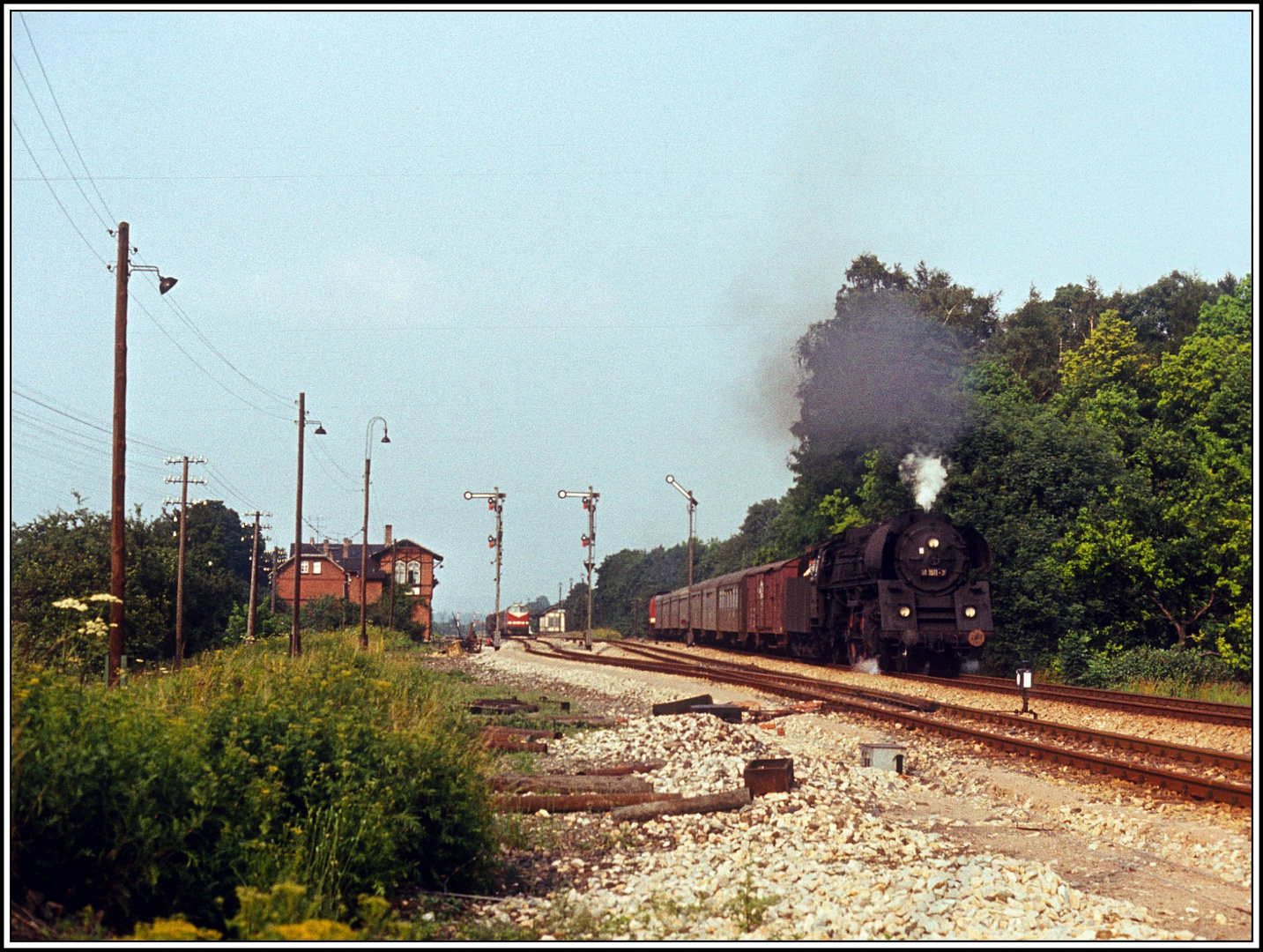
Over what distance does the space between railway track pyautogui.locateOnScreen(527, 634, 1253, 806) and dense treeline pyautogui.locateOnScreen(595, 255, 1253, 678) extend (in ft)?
32.4

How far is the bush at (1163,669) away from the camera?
23.8 metres

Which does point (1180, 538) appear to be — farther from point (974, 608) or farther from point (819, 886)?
point (819, 886)

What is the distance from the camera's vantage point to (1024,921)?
Answer: 20.6ft

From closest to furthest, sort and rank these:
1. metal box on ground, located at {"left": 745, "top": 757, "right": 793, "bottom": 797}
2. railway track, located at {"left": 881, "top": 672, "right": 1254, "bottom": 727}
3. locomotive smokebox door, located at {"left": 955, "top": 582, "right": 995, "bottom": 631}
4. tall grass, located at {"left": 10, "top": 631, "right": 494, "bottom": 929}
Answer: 1. tall grass, located at {"left": 10, "top": 631, "right": 494, "bottom": 929}
2. metal box on ground, located at {"left": 745, "top": 757, "right": 793, "bottom": 797}
3. railway track, located at {"left": 881, "top": 672, "right": 1254, "bottom": 727}
4. locomotive smokebox door, located at {"left": 955, "top": 582, "right": 995, "bottom": 631}

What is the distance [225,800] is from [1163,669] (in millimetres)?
23414

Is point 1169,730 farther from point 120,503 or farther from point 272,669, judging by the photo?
point 120,503

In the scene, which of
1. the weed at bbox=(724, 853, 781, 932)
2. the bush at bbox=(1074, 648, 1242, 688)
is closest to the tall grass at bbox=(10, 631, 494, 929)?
the weed at bbox=(724, 853, 781, 932)

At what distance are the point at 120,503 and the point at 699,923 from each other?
14.7m

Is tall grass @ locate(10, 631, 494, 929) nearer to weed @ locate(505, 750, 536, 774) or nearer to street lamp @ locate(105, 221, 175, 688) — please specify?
weed @ locate(505, 750, 536, 774)

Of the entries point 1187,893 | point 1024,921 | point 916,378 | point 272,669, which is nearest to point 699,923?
point 1024,921

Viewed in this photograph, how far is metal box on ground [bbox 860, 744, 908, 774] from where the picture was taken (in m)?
12.2

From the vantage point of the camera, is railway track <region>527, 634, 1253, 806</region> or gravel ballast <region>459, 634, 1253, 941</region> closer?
gravel ballast <region>459, 634, 1253, 941</region>

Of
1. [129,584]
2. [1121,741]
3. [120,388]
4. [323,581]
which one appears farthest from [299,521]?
[323,581]

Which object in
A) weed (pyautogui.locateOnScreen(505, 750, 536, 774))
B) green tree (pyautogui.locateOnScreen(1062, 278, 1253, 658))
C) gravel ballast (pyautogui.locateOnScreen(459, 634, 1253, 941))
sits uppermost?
green tree (pyautogui.locateOnScreen(1062, 278, 1253, 658))
